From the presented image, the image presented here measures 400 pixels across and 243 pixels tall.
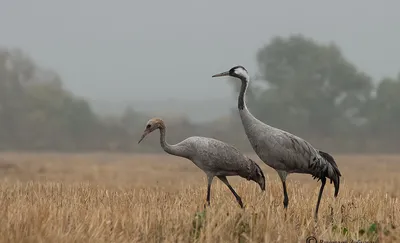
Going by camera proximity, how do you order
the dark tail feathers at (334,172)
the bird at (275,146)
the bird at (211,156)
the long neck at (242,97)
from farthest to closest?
the bird at (211,156)
the dark tail feathers at (334,172)
the long neck at (242,97)
the bird at (275,146)

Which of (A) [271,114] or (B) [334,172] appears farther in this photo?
(A) [271,114]

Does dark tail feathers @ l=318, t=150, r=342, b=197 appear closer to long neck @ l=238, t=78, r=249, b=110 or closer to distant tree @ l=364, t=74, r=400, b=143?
long neck @ l=238, t=78, r=249, b=110

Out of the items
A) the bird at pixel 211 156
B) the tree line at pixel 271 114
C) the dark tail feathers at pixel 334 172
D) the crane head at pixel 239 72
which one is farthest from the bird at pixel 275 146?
the tree line at pixel 271 114

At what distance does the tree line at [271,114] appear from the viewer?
5708 centimetres

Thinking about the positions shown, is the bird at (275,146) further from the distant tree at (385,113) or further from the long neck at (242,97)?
the distant tree at (385,113)

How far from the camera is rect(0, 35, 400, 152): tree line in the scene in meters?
57.1

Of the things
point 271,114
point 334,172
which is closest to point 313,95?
point 271,114

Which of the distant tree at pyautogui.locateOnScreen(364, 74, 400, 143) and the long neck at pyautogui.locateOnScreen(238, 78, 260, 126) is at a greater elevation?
the distant tree at pyautogui.locateOnScreen(364, 74, 400, 143)

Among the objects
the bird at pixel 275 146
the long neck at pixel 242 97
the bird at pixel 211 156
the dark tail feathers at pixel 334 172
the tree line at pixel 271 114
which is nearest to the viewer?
the bird at pixel 275 146

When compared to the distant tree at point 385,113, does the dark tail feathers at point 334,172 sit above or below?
below

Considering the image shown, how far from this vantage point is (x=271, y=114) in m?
58.7

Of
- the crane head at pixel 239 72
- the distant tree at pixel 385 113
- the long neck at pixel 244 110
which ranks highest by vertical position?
the distant tree at pixel 385 113

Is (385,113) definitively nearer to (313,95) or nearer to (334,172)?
(313,95)

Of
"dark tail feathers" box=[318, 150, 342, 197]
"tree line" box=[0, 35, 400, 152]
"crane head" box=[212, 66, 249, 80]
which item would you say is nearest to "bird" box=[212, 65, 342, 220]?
"crane head" box=[212, 66, 249, 80]
